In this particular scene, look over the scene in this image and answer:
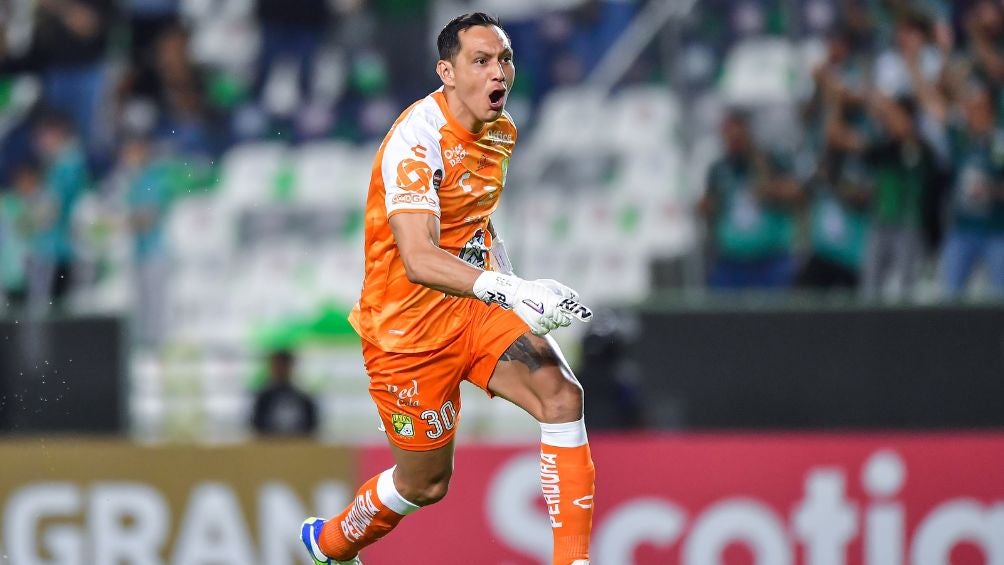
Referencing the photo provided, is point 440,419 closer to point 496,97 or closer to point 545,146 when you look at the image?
point 496,97

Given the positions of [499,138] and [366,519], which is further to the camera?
[366,519]

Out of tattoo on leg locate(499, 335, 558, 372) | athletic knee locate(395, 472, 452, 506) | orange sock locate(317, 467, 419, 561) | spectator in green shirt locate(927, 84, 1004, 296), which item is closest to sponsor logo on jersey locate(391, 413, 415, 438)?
athletic knee locate(395, 472, 452, 506)

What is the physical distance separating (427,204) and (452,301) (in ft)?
2.31

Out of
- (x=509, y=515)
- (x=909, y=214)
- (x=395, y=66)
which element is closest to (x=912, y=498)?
(x=509, y=515)

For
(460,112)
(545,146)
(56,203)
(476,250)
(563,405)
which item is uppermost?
(545,146)

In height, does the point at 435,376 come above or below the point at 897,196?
below

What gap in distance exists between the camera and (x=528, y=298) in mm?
5746

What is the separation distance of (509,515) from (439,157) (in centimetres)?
338

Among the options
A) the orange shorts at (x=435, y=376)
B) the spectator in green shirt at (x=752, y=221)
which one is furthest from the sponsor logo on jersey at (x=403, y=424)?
the spectator in green shirt at (x=752, y=221)

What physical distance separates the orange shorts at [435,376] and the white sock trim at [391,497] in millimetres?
344

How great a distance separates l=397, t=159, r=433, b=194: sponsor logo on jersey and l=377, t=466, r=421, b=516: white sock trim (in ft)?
4.95

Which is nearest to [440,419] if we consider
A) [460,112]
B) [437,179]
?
[437,179]

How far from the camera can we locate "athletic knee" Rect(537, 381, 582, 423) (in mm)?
6305

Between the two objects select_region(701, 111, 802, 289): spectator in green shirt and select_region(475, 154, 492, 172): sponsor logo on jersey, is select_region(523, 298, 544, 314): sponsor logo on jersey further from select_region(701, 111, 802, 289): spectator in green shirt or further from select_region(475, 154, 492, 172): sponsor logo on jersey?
select_region(701, 111, 802, 289): spectator in green shirt
